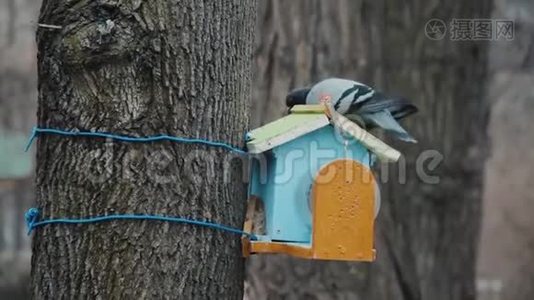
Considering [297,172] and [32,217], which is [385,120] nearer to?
[297,172]

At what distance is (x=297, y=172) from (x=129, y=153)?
40 cm

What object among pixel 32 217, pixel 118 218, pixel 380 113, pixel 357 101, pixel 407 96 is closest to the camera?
pixel 118 218

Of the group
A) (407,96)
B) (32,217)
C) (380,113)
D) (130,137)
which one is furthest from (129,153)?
(407,96)

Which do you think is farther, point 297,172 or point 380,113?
point 380,113

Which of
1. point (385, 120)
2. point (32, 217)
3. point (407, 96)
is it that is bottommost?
point (32, 217)

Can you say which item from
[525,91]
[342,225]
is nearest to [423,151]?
[342,225]

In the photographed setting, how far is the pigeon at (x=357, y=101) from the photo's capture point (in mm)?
2383

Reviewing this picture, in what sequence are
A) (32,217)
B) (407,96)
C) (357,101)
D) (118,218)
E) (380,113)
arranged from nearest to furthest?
(118,218) < (32,217) < (357,101) < (380,113) < (407,96)

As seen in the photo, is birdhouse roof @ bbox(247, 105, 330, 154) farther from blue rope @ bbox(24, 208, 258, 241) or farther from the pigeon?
blue rope @ bbox(24, 208, 258, 241)

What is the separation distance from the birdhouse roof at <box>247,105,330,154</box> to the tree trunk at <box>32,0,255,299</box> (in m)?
0.11

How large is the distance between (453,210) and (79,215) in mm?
2700

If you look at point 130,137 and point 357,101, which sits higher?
point 357,101

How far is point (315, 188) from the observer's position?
2.18 metres

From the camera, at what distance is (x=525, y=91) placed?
11039 millimetres
